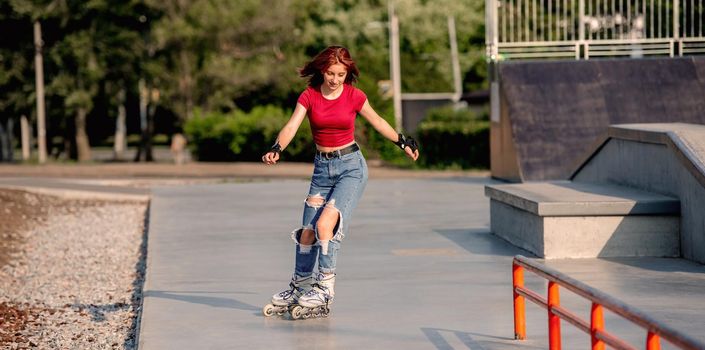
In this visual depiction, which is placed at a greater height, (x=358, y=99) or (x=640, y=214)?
(x=358, y=99)

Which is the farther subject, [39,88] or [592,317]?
[39,88]

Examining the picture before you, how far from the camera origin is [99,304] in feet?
37.9

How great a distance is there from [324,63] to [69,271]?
705 cm

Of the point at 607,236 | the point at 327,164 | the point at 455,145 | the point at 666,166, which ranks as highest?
the point at 327,164

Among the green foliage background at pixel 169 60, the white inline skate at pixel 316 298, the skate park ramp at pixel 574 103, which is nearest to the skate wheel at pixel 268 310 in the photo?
the white inline skate at pixel 316 298

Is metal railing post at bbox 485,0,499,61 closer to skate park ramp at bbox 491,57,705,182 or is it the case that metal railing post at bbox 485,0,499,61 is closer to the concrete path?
skate park ramp at bbox 491,57,705,182

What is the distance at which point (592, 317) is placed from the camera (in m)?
5.79

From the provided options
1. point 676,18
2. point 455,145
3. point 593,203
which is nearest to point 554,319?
point 593,203

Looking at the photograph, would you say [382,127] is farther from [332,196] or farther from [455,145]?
[455,145]

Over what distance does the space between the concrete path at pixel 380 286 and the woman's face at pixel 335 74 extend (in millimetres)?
1593

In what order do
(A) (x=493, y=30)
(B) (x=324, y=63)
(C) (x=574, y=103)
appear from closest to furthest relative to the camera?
(B) (x=324, y=63)
(C) (x=574, y=103)
(A) (x=493, y=30)

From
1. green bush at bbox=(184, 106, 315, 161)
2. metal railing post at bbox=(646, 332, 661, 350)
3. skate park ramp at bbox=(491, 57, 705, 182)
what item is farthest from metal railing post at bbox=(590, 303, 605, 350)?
green bush at bbox=(184, 106, 315, 161)

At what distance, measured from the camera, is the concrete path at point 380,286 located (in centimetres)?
801

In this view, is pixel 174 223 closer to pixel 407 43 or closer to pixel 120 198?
pixel 120 198
